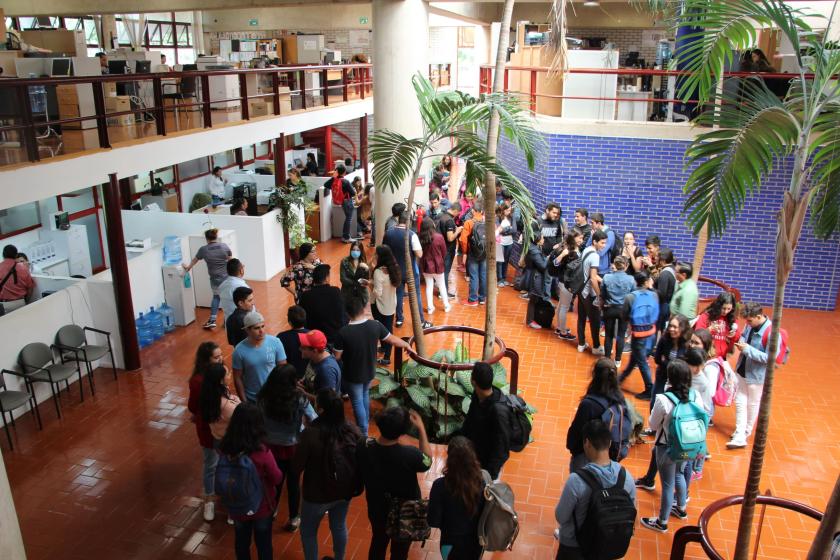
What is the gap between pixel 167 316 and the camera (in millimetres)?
9422

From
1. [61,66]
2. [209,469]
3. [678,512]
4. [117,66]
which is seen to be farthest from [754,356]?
[117,66]

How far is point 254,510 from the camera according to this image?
416cm

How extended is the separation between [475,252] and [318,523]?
604cm

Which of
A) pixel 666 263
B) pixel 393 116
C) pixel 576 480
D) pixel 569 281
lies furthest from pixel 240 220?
pixel 576 480

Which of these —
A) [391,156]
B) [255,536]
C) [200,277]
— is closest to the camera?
[255,536]

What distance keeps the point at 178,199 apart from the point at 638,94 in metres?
9.83

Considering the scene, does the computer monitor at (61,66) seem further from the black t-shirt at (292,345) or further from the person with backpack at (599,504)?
the person with backpack at (599,504)

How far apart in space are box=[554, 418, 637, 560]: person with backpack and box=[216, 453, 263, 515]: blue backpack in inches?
69.9

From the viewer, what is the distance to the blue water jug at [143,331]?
29.4 ft

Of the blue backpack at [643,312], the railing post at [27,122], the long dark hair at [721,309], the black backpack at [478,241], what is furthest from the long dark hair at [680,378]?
the railing post at [27,122]

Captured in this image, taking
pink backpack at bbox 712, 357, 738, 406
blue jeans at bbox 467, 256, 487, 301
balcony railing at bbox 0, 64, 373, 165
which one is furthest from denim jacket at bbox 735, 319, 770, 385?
balcony railing at bbox 0, 64, 373, 165

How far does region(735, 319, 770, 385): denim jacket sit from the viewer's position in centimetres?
630

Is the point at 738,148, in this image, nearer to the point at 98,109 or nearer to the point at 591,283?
the point at 591,283

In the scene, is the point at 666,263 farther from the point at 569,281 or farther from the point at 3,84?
the point at 3,84
